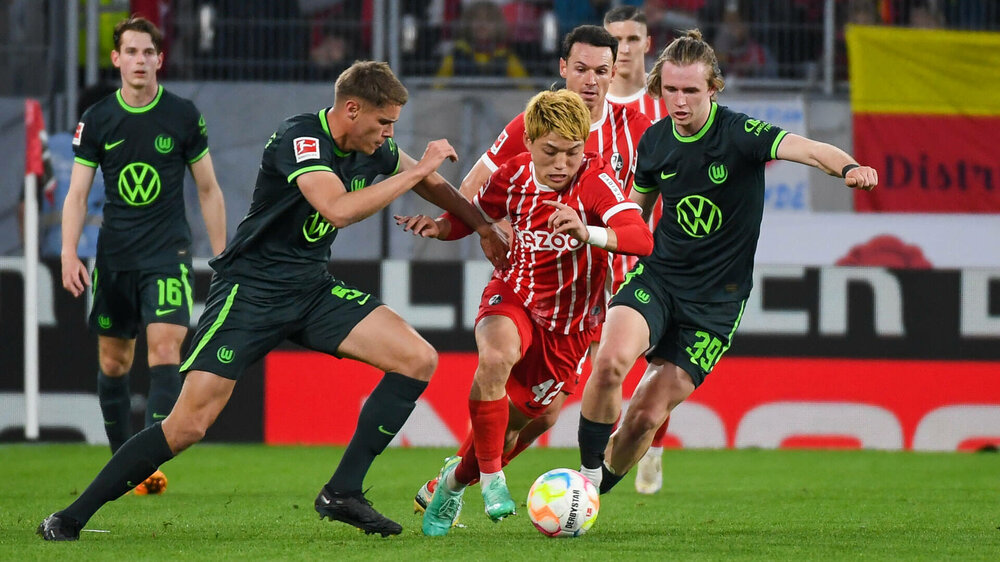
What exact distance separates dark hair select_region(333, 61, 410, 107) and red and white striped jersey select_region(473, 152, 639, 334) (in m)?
0.85

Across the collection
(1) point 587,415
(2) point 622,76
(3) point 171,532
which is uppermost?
(2) point 622,76

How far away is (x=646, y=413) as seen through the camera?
20.2 ft

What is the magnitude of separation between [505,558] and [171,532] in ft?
5.12

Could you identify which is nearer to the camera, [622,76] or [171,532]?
[171,532]

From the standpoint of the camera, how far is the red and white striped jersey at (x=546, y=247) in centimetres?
582

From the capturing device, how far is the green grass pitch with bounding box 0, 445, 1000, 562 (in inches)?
197

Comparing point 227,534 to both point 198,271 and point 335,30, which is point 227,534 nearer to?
point 198,271

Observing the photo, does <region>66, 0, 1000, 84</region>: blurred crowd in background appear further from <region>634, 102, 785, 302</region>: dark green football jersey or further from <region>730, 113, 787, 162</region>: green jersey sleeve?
<region>730, 113, 787, 162</region>: green jersey sleeve

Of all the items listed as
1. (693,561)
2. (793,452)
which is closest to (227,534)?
(693,561)

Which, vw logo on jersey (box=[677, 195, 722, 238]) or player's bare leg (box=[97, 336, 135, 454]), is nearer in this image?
vw logo on jersey (box=[677, 195, 722, 238])

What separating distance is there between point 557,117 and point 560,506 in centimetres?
154

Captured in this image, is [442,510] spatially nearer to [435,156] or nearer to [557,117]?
[435,156]

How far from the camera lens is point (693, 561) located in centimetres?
475

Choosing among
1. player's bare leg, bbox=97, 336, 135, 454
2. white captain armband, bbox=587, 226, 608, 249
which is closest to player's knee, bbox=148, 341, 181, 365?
player's bare leg, bbox=97, 336, 135, 454
